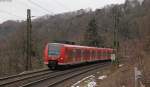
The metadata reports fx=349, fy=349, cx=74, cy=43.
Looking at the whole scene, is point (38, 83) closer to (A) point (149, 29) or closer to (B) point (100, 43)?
(A) point (149, 29)

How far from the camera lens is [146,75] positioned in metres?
12.0

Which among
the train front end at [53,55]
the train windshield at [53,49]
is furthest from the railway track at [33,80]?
the train windshield at [53,49]

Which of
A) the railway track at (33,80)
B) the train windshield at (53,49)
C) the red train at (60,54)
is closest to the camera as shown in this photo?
the railway track at (33,80)

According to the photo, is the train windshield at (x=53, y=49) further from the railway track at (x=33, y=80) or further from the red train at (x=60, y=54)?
the railway track at (x=33, y=80)

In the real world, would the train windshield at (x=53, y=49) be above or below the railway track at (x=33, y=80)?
above

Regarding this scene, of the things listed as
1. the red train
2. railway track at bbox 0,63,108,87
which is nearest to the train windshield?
the red train

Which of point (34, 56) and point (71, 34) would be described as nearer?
point (34, 56)

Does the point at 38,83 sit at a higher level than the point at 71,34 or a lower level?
lower

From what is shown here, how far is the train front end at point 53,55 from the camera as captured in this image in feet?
111

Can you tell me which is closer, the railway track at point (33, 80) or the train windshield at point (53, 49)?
the railway track at point (33, 80)

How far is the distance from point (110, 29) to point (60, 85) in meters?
63.6

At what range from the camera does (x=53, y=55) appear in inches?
1344

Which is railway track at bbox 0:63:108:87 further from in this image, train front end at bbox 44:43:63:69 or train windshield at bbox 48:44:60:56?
train windshield at bbox 48:44:60:56

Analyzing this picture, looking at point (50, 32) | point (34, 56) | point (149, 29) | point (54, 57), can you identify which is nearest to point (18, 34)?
point (34, 56)
